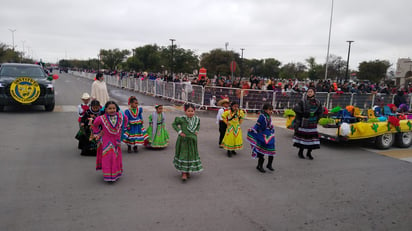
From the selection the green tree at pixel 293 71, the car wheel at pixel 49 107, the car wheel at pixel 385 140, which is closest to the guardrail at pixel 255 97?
the car wheel at pixel 385 140

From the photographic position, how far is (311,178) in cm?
597

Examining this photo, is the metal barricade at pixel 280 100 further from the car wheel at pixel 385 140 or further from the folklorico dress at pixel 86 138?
the folklorico dress at pixel 86 138

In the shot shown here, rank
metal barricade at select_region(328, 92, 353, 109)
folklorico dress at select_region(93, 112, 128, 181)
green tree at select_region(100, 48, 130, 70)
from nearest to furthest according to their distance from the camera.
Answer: folklorico dress at select_region(93, 112, 128, 181) → metal barricade at select_region(328, 92, 353, 109) → green tree at select_region(100, 48, 130, 70)

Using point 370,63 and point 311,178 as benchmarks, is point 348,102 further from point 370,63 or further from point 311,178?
point 370,63

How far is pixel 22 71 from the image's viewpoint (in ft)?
41.1

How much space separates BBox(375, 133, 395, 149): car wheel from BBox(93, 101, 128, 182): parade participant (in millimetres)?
7243

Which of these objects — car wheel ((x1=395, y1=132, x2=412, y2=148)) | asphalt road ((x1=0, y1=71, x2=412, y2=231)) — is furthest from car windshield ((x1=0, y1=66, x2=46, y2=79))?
car wheel ((x1=395, y1=132, x2=412, y2=148))

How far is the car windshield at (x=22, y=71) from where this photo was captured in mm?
12193

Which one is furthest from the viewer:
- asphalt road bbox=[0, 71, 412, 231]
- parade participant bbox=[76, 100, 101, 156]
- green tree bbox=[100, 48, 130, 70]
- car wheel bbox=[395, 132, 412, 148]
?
green tree bbox=[100, 48, 130, 70]

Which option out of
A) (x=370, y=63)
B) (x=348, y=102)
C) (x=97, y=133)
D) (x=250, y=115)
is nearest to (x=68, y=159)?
(x=97, y=133)

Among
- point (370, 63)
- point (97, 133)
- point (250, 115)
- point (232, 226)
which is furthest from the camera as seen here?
point (370, 63)

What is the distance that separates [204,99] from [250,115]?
2.66 meters

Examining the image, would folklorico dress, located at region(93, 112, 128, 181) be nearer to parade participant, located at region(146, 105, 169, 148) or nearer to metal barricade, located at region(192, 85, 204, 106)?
parade participant, located at region(146, 105, 169, 148)

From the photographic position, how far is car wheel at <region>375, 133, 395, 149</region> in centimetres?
858
